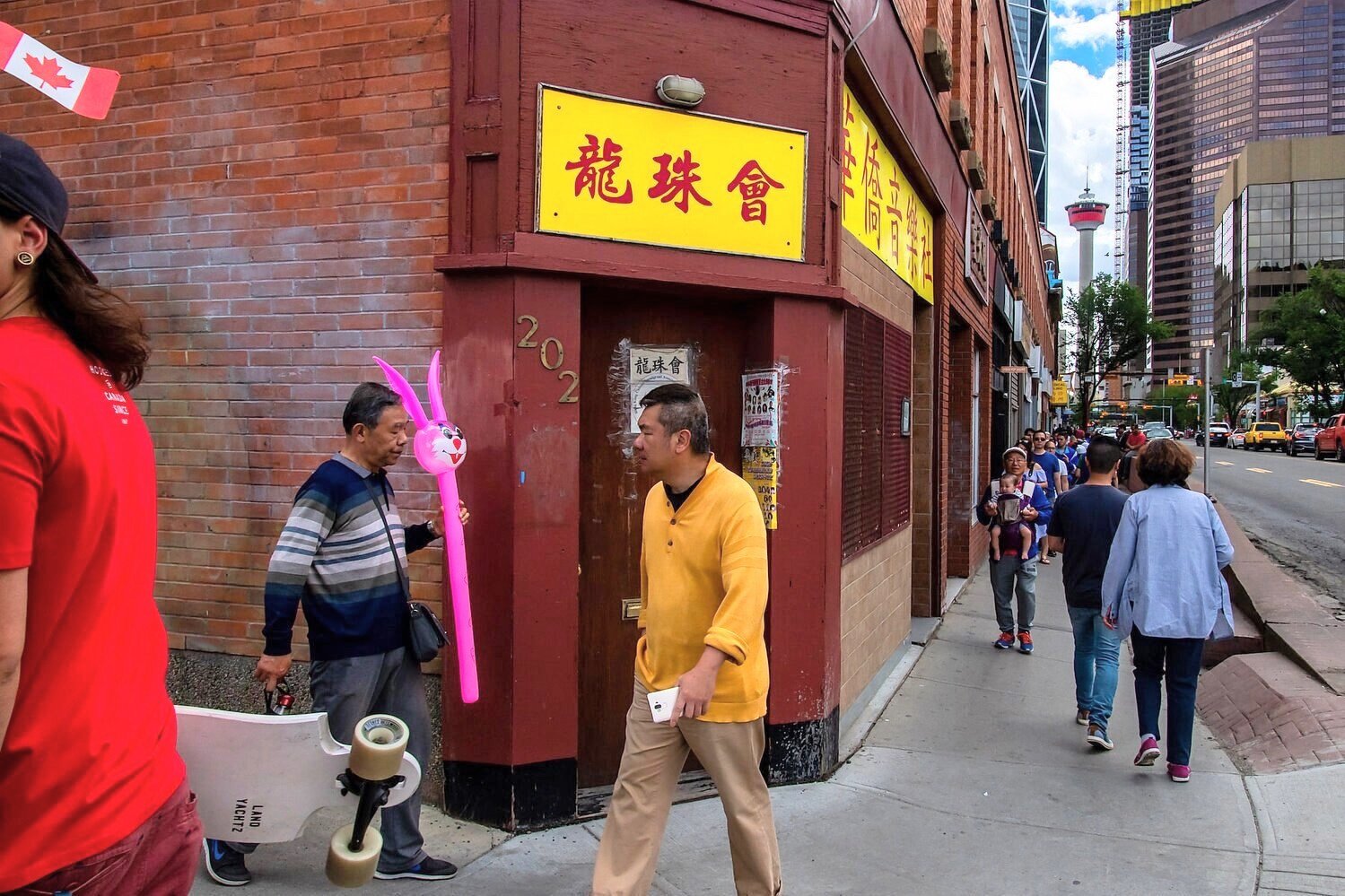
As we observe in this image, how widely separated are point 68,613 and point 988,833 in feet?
13.4

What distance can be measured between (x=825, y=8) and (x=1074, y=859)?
164 inches

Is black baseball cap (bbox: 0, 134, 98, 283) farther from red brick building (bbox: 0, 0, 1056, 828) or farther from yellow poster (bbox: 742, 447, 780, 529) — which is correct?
yellow poster (bbox: 742, 447, 780, 529)

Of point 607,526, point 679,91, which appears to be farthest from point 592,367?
point 679,91

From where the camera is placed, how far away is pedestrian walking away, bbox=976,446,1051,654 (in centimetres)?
794

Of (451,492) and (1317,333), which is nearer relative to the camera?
(451,492)

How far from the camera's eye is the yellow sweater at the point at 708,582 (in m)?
2.97

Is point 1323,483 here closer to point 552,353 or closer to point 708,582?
point 552,353

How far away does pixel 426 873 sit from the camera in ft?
Result: 12.1

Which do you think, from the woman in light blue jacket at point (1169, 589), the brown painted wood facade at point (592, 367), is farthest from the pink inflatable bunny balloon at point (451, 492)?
the woman in light blue jacket at point (1169, 589)

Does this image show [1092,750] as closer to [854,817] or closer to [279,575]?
[854,817]

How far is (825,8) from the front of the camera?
16.0 ft

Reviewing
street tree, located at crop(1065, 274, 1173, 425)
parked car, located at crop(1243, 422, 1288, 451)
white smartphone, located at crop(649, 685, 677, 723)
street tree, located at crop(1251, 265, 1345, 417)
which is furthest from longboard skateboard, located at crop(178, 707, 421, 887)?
street tree, located at crop(1065, 274, 1173, 425)

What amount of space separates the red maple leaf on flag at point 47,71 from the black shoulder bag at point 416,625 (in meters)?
2.47

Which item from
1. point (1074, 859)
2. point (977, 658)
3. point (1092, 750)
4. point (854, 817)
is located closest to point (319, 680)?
point (854, 817)
